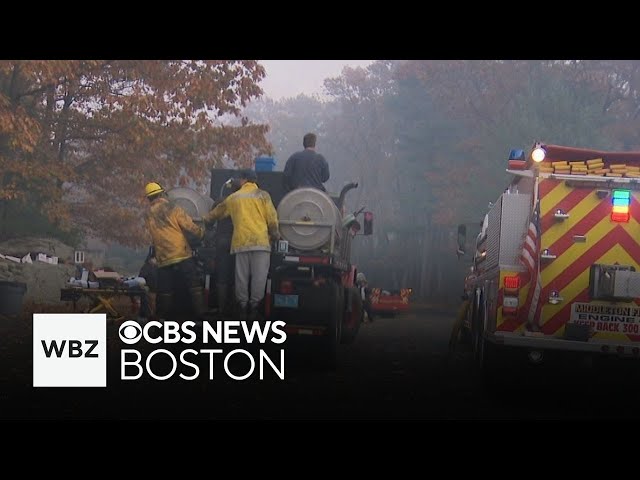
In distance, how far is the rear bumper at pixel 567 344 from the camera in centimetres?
1115

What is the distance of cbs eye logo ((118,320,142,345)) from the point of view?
17.0 m

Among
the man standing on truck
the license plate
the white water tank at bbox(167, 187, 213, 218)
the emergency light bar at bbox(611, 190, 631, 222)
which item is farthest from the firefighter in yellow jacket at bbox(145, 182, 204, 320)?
the emergency light bar at bbox(611, 190, 631, 222)

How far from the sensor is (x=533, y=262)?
37.7 feet

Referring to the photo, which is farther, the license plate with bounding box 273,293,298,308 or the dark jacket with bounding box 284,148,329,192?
the dark jacket with bounding box 284,148,329,192

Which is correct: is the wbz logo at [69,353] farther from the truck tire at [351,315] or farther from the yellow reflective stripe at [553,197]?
the yellow reflective stripe at [553,197]

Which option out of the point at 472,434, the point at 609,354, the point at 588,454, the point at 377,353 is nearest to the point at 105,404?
the point at 472,434

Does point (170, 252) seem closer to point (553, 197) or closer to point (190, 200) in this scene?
point (190, 200)

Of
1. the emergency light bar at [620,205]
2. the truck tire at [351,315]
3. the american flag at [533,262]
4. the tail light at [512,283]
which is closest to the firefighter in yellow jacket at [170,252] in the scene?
the truck tire at [351,315]

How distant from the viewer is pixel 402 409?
9609 millimetres

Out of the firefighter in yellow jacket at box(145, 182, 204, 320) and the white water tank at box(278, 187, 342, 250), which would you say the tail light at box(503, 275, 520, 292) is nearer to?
the white water tank at box(278, 187, 342, 250)

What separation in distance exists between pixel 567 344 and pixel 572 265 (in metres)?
0.91

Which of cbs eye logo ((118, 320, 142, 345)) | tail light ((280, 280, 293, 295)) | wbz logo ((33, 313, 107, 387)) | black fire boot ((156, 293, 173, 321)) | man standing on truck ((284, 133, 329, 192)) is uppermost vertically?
man standing on truck ((284, 133, 329, 192))

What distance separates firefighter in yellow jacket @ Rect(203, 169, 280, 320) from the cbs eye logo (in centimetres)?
394

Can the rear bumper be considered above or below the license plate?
below
